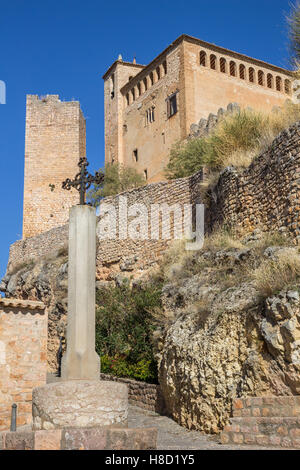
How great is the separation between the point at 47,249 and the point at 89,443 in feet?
66.3

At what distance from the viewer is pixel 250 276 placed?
1053 centimetres

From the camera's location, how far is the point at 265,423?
7.52 m

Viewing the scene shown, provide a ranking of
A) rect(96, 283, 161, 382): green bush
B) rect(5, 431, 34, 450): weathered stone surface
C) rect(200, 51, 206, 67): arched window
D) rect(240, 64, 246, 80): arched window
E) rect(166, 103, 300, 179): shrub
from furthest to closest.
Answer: rect(240, 64, 246, 80): arched window
rect(200, 51, 206, 67): arched window
rect(166, 103, 300, 179): shrub
rect(96, 283, 161, 382): green bush
rect(5, 431, 34, 450): weathered stone surface

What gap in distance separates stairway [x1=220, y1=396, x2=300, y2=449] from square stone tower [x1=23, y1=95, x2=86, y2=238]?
2516cm

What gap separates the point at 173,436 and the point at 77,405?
159 inches

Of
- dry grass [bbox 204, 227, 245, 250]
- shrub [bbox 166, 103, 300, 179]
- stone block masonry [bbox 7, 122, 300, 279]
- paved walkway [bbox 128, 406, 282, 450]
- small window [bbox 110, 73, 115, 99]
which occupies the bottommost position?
paved walkway [bbox 128, 406, 282, 450]

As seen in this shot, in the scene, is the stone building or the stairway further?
the stone building

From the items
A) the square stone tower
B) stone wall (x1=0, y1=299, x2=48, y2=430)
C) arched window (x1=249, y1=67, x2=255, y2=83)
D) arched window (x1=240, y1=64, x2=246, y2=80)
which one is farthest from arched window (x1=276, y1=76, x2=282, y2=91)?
stone wall (x1=0, y1=299, x2=48, y2=430)

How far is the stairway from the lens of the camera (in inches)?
283

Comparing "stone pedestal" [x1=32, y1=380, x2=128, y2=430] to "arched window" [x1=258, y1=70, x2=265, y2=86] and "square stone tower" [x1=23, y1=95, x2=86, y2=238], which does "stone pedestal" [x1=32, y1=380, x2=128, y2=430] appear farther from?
"square stone tower" [x1=23, y1=95, x2=86, y2=238]

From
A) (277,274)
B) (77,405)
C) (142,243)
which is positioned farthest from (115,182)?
(77,405)

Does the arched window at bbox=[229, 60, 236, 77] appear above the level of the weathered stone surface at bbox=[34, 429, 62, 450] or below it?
above

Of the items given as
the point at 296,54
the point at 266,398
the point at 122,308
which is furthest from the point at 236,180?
the point at 266,398
